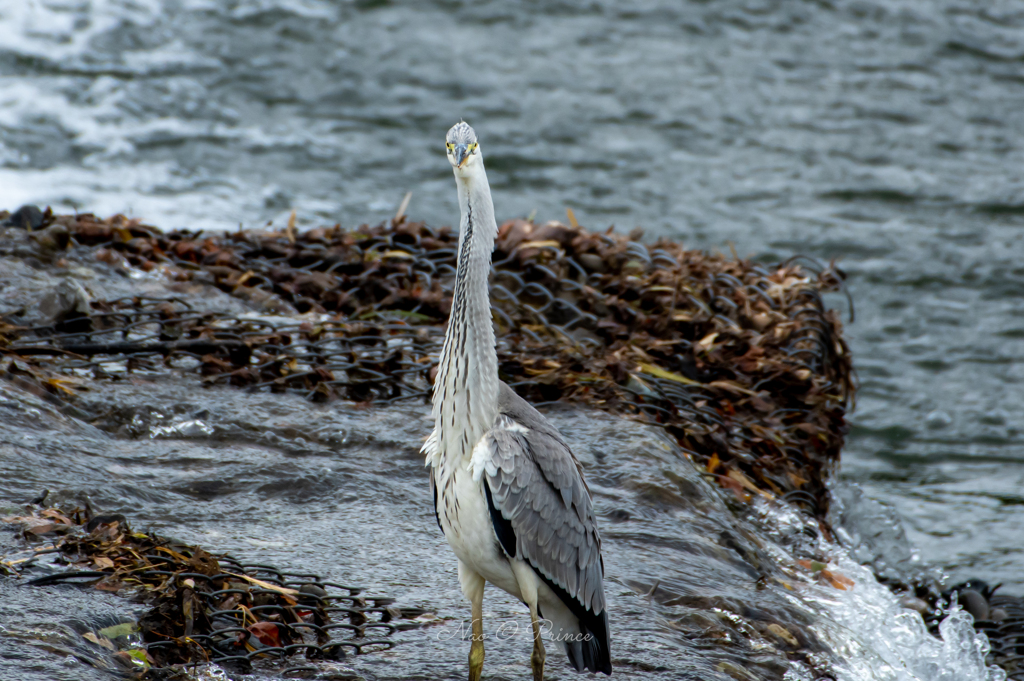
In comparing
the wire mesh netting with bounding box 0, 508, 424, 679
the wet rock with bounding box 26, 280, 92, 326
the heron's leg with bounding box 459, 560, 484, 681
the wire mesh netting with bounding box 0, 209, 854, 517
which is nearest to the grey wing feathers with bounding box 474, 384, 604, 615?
the heron's leg with bounding box 459, 560, 484, 681

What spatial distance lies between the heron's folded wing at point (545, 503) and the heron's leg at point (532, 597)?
0.04m

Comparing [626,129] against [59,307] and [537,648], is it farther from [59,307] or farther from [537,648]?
[537,648]

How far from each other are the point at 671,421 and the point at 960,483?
4934 millimetres

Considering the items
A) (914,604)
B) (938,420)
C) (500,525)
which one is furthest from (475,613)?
(938,420)

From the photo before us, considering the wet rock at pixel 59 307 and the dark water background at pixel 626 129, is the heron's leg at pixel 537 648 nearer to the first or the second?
the wet rock at pixel 59 307

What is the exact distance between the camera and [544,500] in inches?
141

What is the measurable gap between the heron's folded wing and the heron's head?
0.91 metres

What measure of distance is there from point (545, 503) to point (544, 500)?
0.5 inches

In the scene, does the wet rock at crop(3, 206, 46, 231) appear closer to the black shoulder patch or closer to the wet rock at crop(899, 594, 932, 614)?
the black shoulder patch

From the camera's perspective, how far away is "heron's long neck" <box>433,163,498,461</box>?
354cm

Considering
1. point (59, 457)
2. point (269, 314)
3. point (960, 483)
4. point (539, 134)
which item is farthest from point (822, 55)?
point (59, 457)

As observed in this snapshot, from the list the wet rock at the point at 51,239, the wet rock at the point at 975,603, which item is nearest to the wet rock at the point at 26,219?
the wet rock at the point at 51,239

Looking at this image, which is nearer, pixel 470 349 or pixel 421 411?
pixel 470 349

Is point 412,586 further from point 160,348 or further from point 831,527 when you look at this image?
point 831,527
